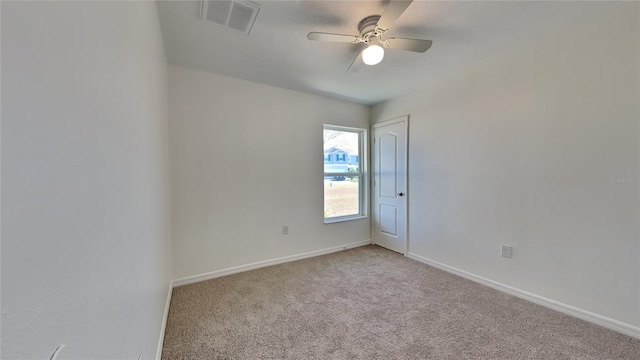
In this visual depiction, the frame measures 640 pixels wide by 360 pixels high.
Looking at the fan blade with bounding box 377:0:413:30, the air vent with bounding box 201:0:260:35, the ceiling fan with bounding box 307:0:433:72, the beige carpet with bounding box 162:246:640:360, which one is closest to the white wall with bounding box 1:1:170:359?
the air vent with bounding box 201:0:260:35

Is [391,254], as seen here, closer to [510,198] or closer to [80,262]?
[510,198]

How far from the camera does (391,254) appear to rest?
11.6 ft

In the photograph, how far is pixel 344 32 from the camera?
1942mm

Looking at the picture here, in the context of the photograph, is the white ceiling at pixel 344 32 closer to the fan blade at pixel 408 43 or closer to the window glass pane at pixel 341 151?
the fan blade at pixel 408 43

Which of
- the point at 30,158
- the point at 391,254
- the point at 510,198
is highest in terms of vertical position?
the point at 30,158

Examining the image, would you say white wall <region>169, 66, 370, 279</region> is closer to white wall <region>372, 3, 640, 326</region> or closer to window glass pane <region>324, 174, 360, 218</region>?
window glass pane <region>324, 174, 360, 218</region>

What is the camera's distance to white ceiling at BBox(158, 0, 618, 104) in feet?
5.54

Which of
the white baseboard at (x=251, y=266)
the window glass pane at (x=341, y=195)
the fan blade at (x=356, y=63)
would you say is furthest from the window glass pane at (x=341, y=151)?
the fan blade at (x=356, y=63)

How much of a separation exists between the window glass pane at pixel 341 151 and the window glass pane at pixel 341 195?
0.15 meters

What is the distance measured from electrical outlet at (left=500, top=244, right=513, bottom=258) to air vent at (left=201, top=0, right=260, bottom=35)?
305 centimetres

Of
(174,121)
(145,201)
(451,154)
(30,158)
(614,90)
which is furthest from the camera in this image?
(451,154)

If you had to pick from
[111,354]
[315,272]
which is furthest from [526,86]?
[111,354]

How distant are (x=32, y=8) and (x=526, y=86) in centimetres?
309

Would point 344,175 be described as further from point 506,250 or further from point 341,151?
point 506,250
